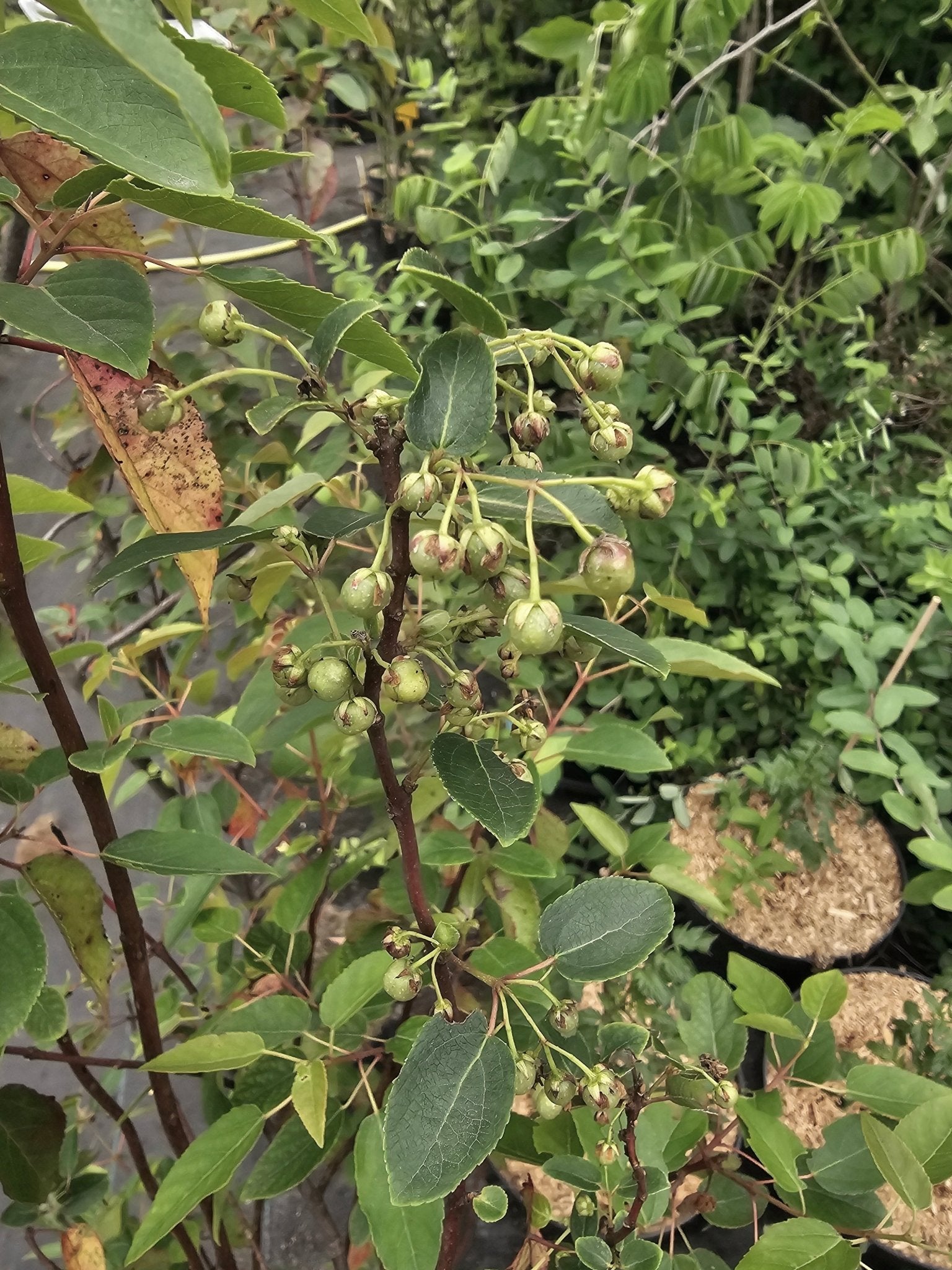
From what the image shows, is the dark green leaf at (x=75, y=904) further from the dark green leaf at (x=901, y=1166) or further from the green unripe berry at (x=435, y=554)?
the dark green leaf at (x=901, y=1166)

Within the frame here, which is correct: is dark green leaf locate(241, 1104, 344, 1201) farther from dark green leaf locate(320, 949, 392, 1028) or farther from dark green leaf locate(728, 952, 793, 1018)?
dark green leaf locate(728, 952, 793, 1018)

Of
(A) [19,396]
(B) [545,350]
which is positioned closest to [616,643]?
(B) [545,350]

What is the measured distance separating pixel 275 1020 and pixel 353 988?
0.24 ft

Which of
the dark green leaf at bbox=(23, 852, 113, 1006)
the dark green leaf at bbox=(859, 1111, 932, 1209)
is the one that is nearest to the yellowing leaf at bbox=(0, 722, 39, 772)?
the dark green leaf at bbox=(23, 852, 113, 1006)

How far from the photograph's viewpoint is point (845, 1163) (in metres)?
0.46

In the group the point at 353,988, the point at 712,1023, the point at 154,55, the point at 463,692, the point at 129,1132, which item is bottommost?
the point at 129,1132

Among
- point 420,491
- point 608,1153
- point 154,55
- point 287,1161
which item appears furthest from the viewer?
point 287,1161

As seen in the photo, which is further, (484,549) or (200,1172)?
(200,1172)

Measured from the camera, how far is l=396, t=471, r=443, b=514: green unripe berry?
0.89ft

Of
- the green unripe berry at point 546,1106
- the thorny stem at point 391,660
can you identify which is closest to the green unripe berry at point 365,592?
the thorny stem at point 391,660

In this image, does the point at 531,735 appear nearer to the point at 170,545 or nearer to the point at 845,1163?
the point at 170,545

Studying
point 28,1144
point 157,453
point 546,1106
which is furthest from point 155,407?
point 28,1144

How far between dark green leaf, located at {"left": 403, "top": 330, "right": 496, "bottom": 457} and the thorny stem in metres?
0.03

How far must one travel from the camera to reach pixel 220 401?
1003 mm
